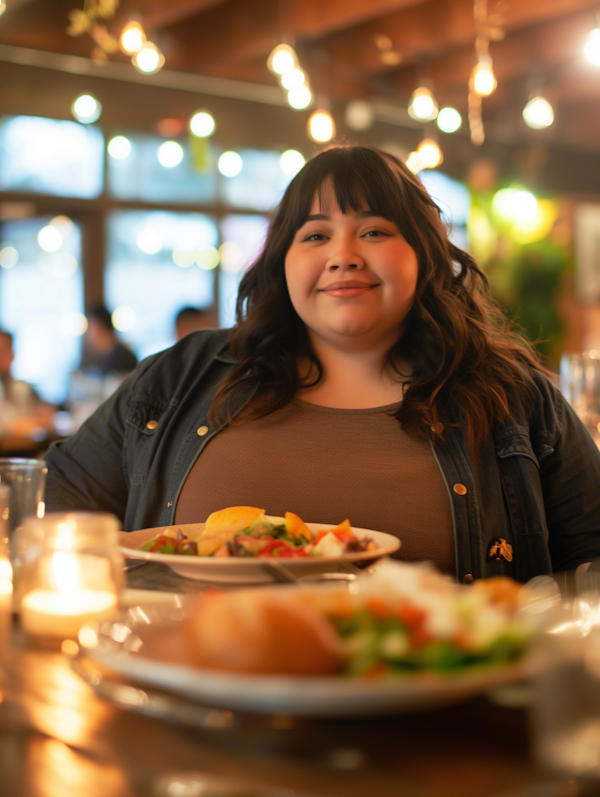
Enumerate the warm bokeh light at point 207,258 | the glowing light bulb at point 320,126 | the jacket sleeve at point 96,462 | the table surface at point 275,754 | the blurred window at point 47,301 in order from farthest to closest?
the warm bokeh light at point 207,258
the blurred window at point 47,301
the glowing light bulb at point 320,126
the jacket sleeve at point 96,462
the table surface at point 275,754

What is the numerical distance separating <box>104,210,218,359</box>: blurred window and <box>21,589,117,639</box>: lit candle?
660 cm

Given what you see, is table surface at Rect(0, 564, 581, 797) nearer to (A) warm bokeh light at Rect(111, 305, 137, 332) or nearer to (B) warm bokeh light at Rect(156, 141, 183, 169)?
(A) warm bokeh light at Rect(111, 305, 137, 332)

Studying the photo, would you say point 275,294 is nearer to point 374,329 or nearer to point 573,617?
point 374,329

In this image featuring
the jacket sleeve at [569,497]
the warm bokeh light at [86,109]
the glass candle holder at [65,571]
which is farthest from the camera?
the warm bokeh light at [86,109]

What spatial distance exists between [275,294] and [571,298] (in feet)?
26.4

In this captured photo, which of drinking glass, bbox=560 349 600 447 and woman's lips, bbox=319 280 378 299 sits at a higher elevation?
woman's lips, bbox=319 280 378 299

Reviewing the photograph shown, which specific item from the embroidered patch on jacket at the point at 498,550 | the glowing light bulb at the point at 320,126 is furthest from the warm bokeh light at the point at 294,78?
the embroidered patch on jacket at the point at 498,550

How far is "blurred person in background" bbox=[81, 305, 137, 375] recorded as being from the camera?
6.05 m

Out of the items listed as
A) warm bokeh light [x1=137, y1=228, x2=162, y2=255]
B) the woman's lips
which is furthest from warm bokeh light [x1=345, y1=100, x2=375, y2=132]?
the woman's lips

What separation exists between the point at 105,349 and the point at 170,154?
212cm

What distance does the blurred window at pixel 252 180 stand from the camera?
7.84 meters

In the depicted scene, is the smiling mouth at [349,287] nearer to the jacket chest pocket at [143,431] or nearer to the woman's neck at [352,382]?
the woman's neck at [352,382]

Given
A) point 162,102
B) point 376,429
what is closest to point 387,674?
point 376,429

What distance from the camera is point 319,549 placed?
41.1 inches
